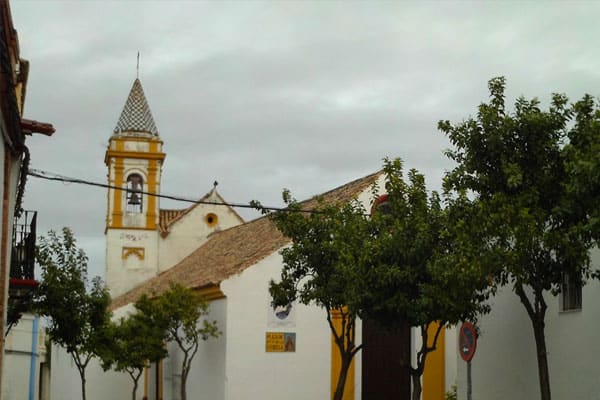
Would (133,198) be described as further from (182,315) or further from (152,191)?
(182,315)

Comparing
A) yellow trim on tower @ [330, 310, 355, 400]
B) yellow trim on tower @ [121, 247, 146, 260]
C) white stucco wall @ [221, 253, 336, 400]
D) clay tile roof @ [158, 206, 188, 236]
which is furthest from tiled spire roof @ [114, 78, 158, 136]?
yellow trim on tower @ [330, 310, 355, 400]

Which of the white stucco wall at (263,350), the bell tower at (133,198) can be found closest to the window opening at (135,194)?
the bell tower at (133,198)

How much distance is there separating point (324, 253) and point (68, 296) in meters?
8.58

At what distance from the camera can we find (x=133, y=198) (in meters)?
45.2

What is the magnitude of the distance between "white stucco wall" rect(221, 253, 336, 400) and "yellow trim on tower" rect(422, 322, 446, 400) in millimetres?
2864

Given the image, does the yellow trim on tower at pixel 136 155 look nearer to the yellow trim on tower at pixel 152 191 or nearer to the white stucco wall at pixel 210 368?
the yellow trim on tower at pixel 152 191

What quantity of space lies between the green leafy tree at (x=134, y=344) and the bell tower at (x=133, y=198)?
13.2 meters

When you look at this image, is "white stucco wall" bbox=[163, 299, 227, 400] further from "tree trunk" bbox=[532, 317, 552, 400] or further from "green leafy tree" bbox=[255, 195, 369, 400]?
"tree trunk" bbox=[532, 317, 552, 400]

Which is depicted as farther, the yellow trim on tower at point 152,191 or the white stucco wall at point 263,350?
the yellow trim on tower at point 152,191

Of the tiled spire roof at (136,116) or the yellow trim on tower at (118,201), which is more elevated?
the tiled spire roof at (136,116)

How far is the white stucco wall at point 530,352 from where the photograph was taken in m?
15.6

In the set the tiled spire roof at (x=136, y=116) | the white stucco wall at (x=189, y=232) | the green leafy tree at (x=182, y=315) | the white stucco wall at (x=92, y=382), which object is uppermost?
the tiled spire roof at (x=136, y=116)

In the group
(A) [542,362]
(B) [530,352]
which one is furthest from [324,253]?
(A) [542,362]

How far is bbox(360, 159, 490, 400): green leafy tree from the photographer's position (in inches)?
632
